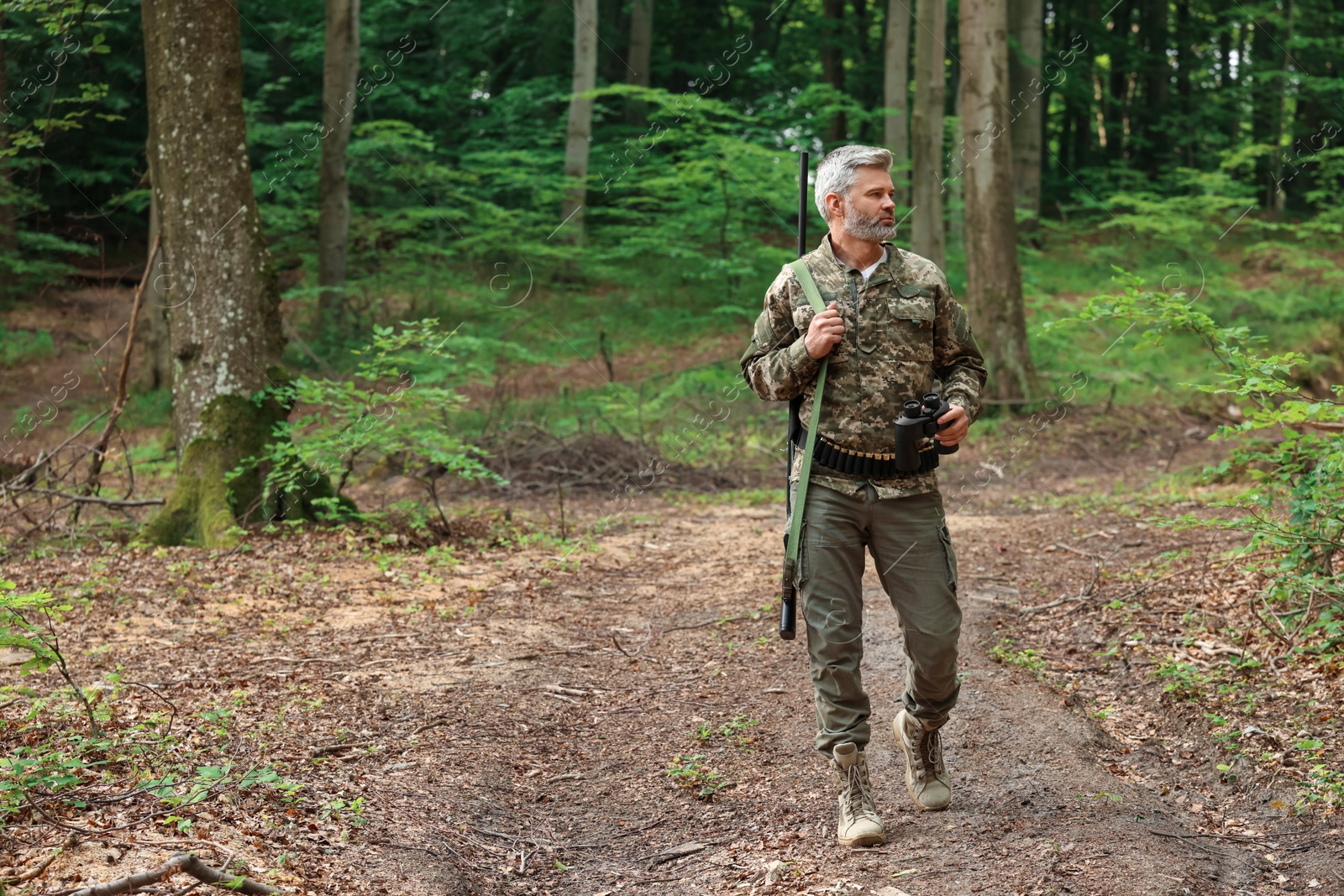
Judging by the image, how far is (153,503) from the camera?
29.7 feet

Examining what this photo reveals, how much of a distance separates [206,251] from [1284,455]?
7.72 metres

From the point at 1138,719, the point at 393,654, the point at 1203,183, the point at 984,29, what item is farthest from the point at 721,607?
the point at 1203,183

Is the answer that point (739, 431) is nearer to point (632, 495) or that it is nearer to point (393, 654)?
point (632, 495)

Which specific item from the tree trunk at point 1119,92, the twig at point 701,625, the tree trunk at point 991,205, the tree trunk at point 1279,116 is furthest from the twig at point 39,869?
the tree trunk at point 1119,92

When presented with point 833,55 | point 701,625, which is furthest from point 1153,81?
point 701,625

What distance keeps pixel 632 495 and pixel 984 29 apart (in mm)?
7273

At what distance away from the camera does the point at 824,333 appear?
368cm

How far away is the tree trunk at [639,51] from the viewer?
2498 cm

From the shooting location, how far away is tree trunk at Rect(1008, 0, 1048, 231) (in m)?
21.8

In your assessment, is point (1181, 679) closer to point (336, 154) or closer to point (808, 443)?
point (808, 443)

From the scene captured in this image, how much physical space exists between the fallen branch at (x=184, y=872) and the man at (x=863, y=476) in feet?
6.21

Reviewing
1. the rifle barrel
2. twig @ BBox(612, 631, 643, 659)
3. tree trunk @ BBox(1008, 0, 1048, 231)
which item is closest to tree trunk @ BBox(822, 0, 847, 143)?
tree trunk @ BBox(1008, 0, 1048, 231)

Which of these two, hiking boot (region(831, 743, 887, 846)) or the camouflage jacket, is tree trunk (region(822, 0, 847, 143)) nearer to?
the camouflage jacket

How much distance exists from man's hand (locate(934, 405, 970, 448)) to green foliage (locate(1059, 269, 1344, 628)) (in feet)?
5.19
